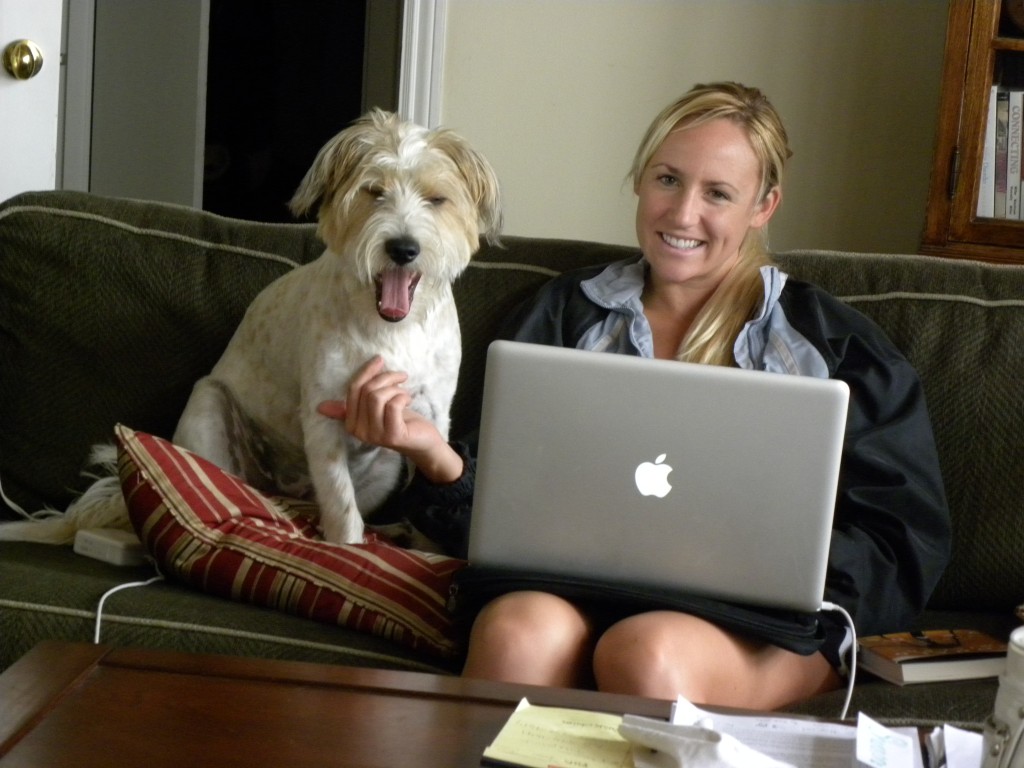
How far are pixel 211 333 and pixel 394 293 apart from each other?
52 cm

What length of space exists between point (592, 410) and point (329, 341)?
959 millimetres

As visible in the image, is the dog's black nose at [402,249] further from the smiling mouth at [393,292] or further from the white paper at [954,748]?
the white paper at [954,748]

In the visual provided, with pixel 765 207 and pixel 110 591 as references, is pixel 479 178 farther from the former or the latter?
pixel 110 591

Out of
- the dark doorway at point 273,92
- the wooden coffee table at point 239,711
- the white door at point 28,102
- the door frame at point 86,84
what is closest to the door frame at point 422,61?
the door frame at point 86,84

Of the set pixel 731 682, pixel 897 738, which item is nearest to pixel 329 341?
pixel 731 682

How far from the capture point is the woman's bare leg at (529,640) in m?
1.64

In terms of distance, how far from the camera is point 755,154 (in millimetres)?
2195

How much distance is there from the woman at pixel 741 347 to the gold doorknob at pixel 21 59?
4.61ft

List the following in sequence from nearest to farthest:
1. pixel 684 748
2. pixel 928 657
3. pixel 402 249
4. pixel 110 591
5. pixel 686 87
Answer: pixel 684 748 → pixel 928 657 → pixel 110 591 → pixel 402 249 → pixel 686 87

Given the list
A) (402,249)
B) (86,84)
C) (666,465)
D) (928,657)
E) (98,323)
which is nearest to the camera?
(666,465)

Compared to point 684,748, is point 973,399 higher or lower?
higher

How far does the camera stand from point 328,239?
234 cm

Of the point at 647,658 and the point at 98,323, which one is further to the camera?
the point at 98,323

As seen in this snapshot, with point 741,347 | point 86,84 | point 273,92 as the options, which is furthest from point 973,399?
point 273,92
